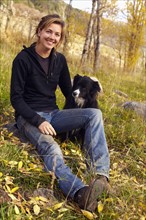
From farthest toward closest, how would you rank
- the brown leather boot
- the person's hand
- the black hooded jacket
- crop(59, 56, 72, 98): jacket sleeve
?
crop(59, 56, 72, 98): jacket sleeve, the black hooded jacket, the person's hand, the brown leather boot

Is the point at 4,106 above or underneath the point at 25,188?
above

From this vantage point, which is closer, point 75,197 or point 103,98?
point 75,197

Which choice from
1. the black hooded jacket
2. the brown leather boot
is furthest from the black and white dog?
the brown leather boot

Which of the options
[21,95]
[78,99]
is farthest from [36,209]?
[78,99]

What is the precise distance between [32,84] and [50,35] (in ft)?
1.84

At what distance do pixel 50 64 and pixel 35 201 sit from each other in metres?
1.65

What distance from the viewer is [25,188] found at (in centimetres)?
257

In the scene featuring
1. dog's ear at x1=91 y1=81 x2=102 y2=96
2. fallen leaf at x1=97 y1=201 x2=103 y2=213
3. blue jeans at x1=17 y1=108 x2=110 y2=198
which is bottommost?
fallen leaf at x1=97 y1=201 x2=103 y2=213

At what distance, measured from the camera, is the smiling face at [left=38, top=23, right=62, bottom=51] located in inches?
130

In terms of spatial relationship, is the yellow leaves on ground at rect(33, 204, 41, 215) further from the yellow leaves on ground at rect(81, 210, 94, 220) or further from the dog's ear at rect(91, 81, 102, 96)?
the dog's ear at rect(91, 81, 102, 96)

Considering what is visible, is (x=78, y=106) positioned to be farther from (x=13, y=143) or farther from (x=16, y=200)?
(x=16, y=200)

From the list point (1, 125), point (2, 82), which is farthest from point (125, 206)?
point (2, 82)

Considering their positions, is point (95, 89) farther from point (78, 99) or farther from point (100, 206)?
point (100, 206)

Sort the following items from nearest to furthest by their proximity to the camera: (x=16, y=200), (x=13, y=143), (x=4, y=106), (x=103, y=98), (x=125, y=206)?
(x=16, y=200)
(x=125, y=206)
(x=13, y=143)
(x=4, y=106)
(x=103, y=98)
